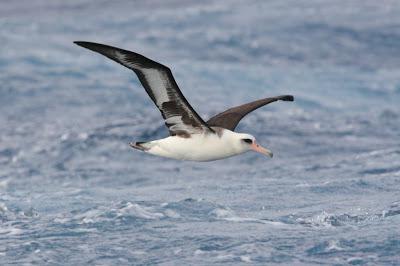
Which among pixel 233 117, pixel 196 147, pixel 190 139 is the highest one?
pixel 233 117

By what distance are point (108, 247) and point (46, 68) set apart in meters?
16.9

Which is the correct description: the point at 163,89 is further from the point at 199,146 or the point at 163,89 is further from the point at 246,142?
the point at 246,142

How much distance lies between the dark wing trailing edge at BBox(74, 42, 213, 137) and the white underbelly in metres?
0.12

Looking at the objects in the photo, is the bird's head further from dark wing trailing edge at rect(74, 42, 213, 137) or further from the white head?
dark wing trailing edge at rect(74, 42, 213, 137)

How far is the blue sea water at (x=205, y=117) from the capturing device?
14539 millimetres

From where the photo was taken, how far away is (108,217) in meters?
16.0

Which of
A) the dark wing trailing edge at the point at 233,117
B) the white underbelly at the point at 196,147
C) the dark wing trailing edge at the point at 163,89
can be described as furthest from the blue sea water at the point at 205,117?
the dark wing trailing edge at the point at 163,89

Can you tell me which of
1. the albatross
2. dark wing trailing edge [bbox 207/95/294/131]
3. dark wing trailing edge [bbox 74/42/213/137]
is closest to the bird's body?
the albatross

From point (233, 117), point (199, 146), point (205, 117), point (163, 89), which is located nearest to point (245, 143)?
point (199, 146)

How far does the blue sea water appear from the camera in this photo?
14.5m

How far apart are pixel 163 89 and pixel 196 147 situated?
3.45 feet

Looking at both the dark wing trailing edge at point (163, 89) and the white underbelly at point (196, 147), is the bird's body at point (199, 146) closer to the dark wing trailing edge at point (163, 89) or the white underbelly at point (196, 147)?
the white underbelly at point (196, 147)

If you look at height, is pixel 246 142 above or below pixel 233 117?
below

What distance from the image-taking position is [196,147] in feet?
43.7
